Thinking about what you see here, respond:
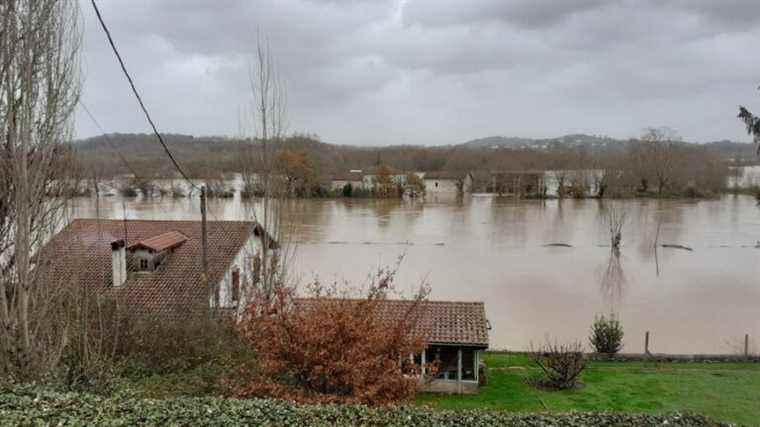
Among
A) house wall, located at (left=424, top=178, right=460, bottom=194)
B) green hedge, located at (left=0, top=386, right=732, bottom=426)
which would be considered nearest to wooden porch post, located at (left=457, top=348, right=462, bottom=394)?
green hedge, located at (left=0, top=386, right=732, bottom=426)

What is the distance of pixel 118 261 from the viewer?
39.7ft

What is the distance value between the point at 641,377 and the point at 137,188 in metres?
48.5

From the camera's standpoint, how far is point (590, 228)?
3334 centimetres

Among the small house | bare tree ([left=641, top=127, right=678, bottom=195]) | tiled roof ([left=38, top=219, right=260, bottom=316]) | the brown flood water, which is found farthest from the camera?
bare tree ([left=641, top=127, right=678, bottom=195])

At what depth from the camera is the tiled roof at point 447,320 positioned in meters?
10.3

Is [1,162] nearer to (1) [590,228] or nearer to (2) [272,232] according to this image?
(2) [272,232]

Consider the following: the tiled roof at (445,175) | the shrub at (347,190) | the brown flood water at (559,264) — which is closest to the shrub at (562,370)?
the brown flood water at (559,264)

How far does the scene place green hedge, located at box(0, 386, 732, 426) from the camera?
13.0 feet

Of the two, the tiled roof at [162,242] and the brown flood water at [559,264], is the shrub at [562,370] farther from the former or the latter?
the tiled roof at [162,242]

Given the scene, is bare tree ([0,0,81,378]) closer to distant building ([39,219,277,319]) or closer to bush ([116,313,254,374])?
bush ([116,313,254,374])

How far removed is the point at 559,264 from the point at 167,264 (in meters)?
15.7

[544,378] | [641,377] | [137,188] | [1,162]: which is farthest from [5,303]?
[137,188]

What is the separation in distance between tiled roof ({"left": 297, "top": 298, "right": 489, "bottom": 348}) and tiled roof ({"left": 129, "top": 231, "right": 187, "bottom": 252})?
18.0ft

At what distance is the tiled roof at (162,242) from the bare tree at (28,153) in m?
7.42
